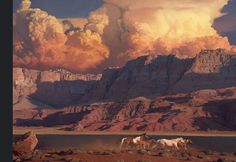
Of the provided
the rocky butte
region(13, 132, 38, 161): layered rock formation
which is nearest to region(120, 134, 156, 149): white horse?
region(13, 132, 38, 161): layered rock formation

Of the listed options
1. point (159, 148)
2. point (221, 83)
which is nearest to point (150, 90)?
point (221, 83)

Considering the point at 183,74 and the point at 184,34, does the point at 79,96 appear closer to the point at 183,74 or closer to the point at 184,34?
the point at 183,74

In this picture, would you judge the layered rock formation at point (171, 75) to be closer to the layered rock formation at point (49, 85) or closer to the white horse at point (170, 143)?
the layered rock formation at point (49, 85)

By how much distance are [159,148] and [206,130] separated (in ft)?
173

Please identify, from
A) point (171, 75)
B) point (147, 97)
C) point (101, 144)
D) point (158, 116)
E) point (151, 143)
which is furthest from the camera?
point (171, 75)

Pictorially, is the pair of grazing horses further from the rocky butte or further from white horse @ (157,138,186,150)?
the rocky butte

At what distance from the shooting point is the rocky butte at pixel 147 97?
8381cm

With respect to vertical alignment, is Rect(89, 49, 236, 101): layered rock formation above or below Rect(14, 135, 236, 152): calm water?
above

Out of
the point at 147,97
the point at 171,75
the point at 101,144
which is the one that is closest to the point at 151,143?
the point at 101,144

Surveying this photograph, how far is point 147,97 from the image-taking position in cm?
11769

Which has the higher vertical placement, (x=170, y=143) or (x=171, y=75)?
(x=171, y=75)

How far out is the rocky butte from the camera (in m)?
83.8

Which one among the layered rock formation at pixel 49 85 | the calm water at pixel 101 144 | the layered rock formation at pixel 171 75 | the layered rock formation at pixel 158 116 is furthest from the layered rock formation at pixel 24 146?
the layered rock formation at pixel 49 85

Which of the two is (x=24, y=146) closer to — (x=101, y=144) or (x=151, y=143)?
(x=151, y=143)
